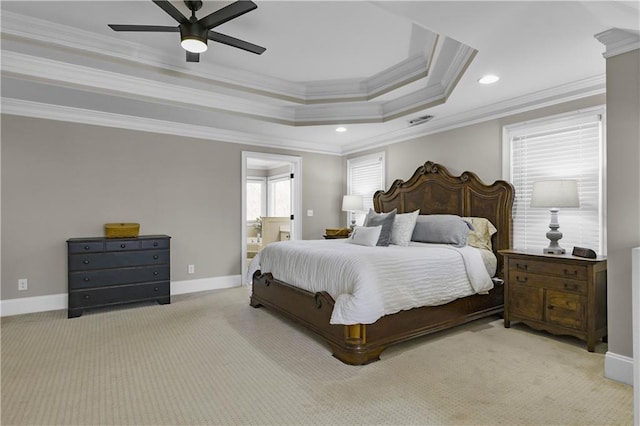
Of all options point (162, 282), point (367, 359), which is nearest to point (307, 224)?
point (162, 282)

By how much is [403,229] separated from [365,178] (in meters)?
2.27

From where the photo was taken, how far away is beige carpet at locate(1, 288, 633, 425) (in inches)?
76.9

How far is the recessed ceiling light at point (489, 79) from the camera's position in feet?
10.6

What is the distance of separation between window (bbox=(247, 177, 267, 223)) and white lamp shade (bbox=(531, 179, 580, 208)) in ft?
23.8

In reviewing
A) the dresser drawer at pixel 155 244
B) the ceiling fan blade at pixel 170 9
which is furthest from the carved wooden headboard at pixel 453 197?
the ceiling fan blade at pixel 170 9

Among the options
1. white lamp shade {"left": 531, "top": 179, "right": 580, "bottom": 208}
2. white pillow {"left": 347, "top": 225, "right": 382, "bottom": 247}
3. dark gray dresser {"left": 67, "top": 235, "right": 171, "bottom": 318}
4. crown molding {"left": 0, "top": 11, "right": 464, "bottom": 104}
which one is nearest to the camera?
crown molding {"left": 0, "top": 11, "right": 464, "bottom": 104}

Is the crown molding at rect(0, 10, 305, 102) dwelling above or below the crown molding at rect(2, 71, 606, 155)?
above

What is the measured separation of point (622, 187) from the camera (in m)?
2.34

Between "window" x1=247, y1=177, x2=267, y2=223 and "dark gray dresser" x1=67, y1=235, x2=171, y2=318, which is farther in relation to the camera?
"window" x1=247, y1=177, x2=267, y2=223

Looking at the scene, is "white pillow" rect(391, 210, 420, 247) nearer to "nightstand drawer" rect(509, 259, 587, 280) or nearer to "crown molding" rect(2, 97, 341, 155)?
"nightstand drawer" rect(509, 259, 587, 280)

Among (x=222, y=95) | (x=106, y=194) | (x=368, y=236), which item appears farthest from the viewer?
(x=106, y=194)

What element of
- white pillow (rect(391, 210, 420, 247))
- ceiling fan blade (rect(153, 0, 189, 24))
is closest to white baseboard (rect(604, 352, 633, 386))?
white pillow (rect(391, 210, 420, 247))

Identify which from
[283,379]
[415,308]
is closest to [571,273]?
[415,308]

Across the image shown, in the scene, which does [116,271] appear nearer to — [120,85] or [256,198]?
[120,85]
